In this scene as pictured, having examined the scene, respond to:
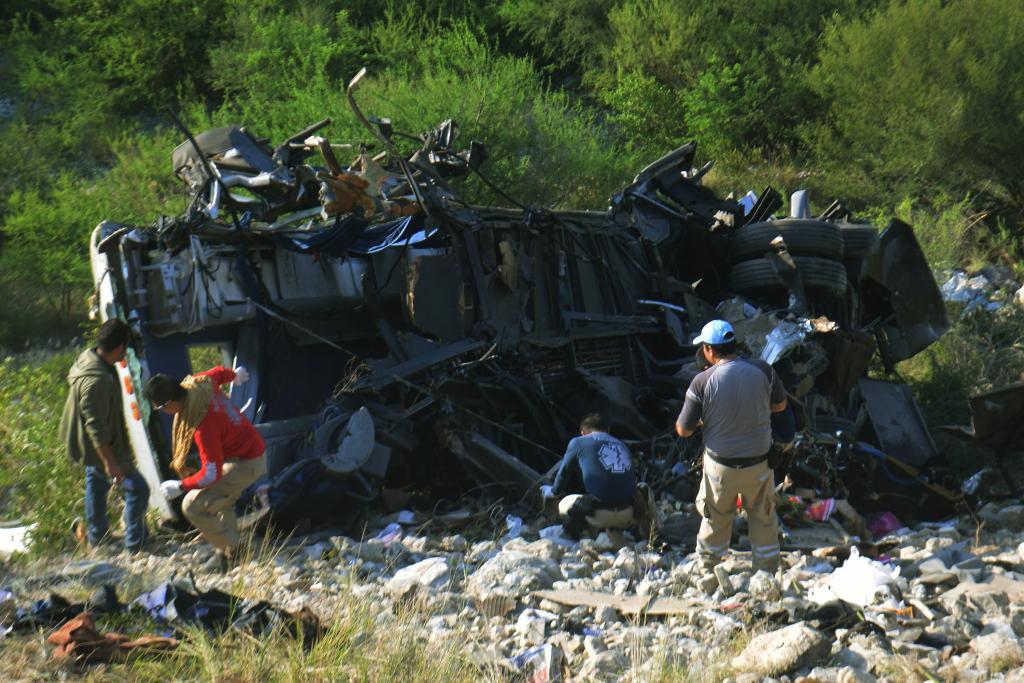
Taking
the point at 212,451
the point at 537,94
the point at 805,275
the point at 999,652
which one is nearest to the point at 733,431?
the point at 999,652

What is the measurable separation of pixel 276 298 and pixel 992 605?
5427mm

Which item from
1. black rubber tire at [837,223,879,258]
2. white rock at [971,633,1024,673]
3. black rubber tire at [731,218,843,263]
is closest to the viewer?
white rock at [971,633,1024,673]

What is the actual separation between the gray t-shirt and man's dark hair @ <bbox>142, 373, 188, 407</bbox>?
2.90m

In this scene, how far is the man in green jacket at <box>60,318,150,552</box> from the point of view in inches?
290

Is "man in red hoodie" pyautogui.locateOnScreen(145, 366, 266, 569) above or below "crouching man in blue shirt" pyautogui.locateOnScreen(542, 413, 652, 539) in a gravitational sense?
above

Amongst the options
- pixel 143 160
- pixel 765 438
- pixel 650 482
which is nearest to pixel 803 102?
pixel 143 160

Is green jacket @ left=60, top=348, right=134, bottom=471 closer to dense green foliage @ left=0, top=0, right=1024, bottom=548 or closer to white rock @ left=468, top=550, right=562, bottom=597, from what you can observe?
white rock @ left=468, top=550, right=562, bottom=597

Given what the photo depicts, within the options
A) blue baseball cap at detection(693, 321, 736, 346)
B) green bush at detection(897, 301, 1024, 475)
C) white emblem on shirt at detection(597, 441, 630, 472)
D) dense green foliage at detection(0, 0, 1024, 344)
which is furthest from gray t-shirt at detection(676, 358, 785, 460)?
dense green foliage at detection(0, 0, 1024, 344)

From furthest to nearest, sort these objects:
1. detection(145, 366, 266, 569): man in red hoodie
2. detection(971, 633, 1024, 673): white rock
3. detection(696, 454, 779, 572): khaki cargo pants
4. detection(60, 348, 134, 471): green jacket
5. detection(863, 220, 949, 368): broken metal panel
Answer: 1. detection(863, 220, 949, 368): broken metal panel
2. detection(60, 348, 134, 471): green jacket
3. detection(145, 366, 266, 569): man in red hoodie
4. detection(696, 454, 779, 572): khaki cargo pants
5. detection(971, 633, 1024, 673): white rock

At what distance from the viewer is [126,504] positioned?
7.54 meters

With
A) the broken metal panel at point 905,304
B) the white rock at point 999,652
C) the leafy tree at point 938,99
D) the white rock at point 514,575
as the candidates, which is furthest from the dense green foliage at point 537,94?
the white rock at point 999,652

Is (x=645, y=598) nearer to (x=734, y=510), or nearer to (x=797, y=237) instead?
(x=734, y=510)

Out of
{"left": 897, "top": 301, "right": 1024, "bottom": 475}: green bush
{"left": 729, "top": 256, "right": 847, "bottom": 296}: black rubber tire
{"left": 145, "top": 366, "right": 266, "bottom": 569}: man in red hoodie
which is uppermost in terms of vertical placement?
{"left": 145, "top": 366, "right": 266, "bottom": 569}: man in red hoodie

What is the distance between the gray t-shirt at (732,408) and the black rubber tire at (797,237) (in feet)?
16.3
